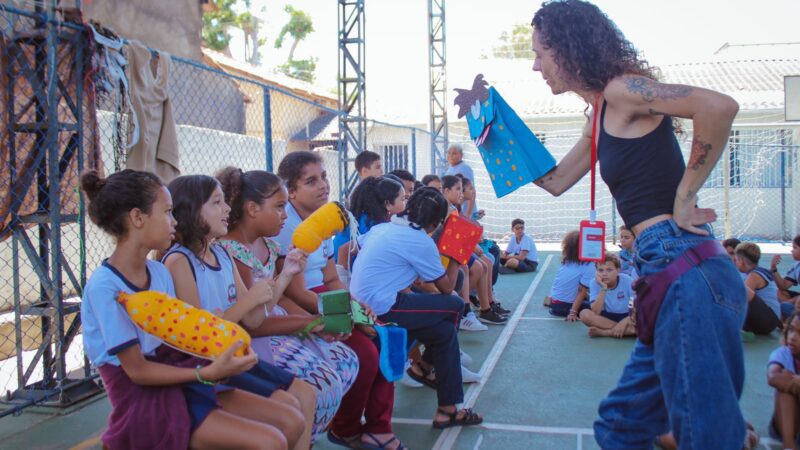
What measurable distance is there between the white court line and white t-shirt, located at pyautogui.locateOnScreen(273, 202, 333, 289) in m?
1.11

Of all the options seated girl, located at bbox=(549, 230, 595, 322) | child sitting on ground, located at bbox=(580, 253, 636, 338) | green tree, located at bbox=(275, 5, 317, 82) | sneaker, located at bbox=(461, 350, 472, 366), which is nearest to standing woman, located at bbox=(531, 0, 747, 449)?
sneaker, located at bbox=(461, 350, 472, 366)

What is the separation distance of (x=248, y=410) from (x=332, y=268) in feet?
4.86

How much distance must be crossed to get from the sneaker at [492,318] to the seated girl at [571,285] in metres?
0.60

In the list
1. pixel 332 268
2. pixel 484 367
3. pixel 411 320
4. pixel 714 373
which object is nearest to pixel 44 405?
pixel 332 268

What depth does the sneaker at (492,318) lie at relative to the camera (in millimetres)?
6898

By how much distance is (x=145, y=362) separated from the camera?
2242 millimetres

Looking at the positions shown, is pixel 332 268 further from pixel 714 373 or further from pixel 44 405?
pixel 714 373

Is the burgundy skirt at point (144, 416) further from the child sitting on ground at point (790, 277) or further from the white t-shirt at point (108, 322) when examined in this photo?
the child sitting on ground at point (790, 277)

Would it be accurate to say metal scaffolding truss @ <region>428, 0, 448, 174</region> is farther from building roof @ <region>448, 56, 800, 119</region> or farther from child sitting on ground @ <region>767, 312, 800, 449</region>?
child sitting on ground @ <region>767, 312, 800, 449</region>

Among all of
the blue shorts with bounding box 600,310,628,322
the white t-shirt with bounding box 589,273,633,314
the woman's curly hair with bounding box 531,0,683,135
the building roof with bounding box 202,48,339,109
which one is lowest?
the blue shorts with bounding box 600,310,628,322

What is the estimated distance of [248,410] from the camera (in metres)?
2.52

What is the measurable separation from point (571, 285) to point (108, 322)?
18.3 feet

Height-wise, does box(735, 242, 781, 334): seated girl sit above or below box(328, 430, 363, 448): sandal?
above

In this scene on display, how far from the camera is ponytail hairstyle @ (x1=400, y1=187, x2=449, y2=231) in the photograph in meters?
4.16
